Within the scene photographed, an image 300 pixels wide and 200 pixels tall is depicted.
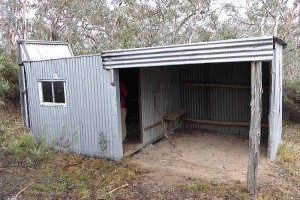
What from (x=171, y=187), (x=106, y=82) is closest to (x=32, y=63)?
(x=106, y=82)

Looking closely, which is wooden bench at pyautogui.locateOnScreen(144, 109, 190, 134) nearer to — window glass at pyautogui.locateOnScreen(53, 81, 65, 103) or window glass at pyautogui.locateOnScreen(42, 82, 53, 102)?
window glass at pyautogui.locateOnScreen(53, 81, 65, 103)

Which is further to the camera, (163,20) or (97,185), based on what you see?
(163,20)

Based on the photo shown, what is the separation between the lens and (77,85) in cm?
749

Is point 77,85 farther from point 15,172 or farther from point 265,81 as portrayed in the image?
point 265,81

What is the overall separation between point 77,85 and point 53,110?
1.18 meters

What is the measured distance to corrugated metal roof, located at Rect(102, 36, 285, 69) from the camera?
199 inches

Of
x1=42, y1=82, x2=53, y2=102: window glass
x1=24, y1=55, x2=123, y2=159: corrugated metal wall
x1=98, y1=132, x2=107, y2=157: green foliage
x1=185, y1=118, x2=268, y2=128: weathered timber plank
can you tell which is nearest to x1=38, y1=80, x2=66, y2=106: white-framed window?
x1=42, y1=82, x2=53, y2=102: window glass

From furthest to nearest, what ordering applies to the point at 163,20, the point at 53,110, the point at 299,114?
the point at 163,20 → the point at 299,114 → the point at 53,110

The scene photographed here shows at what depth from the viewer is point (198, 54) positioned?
5.65 meters

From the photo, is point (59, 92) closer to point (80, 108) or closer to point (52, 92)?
point (52, 92)

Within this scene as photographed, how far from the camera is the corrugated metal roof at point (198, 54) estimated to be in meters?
5.06

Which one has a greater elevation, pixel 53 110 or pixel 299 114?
→ pixel 53 110

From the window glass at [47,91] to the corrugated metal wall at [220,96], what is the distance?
14.8 feet

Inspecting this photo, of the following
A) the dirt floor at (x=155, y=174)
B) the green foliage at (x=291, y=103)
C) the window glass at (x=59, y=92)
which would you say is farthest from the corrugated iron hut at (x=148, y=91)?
the green foliage at (x=291, y=103)
